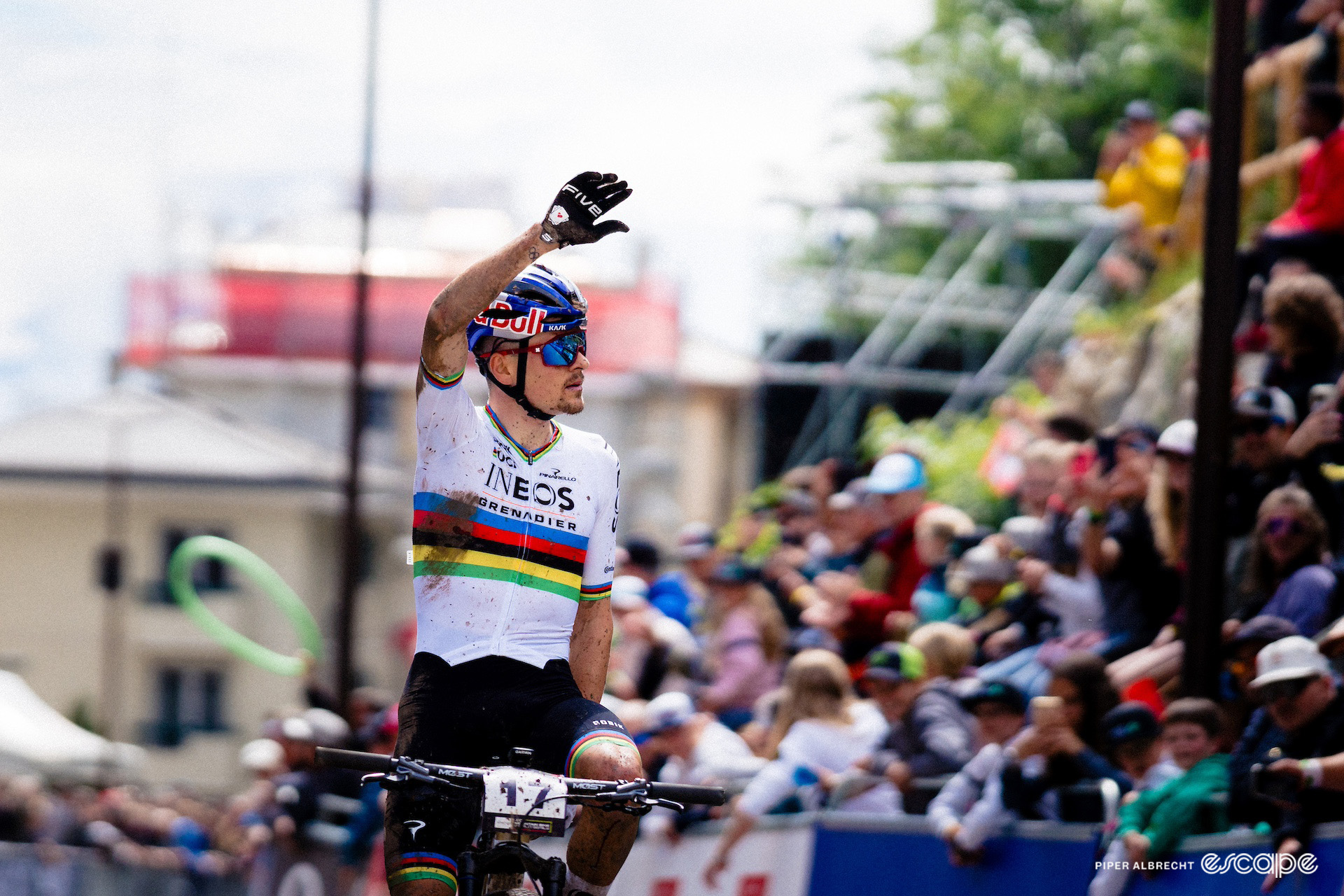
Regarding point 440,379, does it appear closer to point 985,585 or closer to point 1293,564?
point 1293,564

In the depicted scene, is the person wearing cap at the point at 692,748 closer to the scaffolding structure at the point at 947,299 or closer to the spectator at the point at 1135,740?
the spectator at the point at 1135,740

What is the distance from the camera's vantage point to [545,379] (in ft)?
18.7

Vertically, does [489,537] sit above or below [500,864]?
above

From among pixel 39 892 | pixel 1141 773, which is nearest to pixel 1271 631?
pixel 1141 773

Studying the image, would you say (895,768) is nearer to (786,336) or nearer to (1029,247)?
(786,336)

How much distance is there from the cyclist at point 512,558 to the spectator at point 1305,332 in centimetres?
416

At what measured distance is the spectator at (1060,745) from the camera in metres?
7.54

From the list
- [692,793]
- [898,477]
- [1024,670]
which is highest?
[898,477]

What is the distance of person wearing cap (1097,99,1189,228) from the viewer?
1397cm

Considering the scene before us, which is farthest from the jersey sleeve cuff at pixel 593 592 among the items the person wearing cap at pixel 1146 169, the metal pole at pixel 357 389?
the metal pole at pixel 357 389

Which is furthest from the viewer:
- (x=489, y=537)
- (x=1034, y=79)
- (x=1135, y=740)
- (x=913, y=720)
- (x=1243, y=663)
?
(x=1034, y=79)

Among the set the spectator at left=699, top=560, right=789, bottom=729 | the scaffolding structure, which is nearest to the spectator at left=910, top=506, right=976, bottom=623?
the spectator at left=699, top=560, right=789, bottom=729

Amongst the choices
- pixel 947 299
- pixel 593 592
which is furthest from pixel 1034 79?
pixel 593 592

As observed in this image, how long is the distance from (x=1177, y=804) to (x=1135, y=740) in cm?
60
